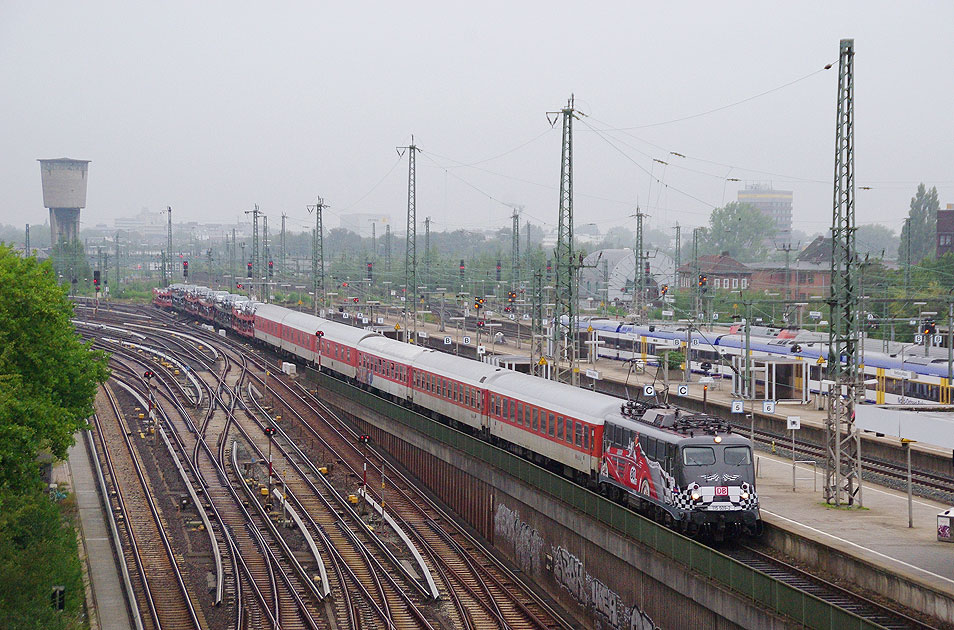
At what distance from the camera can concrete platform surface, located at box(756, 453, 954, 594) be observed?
22.5m

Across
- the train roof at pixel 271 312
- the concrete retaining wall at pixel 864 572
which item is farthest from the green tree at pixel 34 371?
the train roof at pixel 271 312

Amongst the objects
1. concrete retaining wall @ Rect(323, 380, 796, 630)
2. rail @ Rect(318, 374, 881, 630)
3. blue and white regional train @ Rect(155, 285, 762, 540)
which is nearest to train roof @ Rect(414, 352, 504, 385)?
blue and white regional train @ Rect(155, 285, 762, 540)

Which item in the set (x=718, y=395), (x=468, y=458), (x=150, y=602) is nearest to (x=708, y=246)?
(x=718, y=395)

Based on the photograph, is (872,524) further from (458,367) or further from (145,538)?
(145,538)

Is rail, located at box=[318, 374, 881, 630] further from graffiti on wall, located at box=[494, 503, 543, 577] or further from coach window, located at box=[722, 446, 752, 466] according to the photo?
coach window, located at box=[722, 446, 752, 466]

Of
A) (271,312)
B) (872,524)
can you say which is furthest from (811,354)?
(271,312)

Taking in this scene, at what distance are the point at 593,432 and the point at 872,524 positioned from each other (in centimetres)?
811

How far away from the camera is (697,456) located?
25.4 metres

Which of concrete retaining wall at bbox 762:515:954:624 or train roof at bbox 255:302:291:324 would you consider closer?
concrete retaining wall at bbox 762:515:954:624

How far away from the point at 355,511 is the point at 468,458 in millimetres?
4663

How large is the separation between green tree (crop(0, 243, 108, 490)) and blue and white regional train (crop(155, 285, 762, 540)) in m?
14.8

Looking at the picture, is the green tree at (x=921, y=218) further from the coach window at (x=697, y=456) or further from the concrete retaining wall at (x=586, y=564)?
the coach window at (x=697, y=456)

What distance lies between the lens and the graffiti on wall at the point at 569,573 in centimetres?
2708

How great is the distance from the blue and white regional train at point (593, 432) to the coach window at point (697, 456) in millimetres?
24
